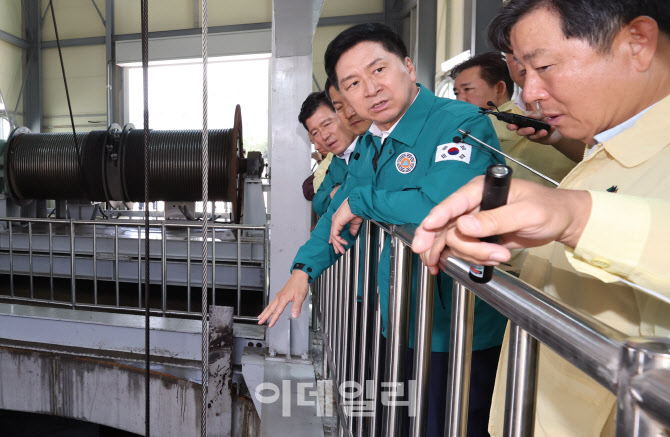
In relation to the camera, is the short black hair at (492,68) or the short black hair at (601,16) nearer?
the short black hair at (601,16)

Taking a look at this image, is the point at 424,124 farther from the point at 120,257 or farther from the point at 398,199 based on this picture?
the point at 120,257

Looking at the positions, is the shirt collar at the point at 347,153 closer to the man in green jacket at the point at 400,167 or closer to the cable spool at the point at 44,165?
the man in green jacket at the point at 400,167

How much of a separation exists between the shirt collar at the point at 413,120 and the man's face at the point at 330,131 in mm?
910

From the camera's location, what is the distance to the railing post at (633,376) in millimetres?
276

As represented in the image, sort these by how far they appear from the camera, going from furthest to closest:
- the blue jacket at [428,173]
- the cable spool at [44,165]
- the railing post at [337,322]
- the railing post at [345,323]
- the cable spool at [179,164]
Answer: the cable spool at [44,165], the cable spool at [179,164], the railing post at [337,322], the railing post at [345,323], the blue jacket at [428,173]

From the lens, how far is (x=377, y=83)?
1.35 metres

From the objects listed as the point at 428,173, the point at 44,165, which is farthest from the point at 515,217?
the point at 44,165

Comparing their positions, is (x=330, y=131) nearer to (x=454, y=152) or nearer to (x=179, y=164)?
(x=454, y=152)

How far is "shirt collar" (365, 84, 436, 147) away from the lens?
4.09 feet

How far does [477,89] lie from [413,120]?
929 millimetres

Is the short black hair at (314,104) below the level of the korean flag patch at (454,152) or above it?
above

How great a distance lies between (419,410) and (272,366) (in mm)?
2001

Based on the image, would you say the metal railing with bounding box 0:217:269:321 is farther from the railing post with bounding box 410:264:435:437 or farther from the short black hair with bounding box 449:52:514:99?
the railing post with bounding box 410:264:435:437

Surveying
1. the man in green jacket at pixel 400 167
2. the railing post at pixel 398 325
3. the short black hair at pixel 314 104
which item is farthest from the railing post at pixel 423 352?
the short black hair at pixel 314 104
